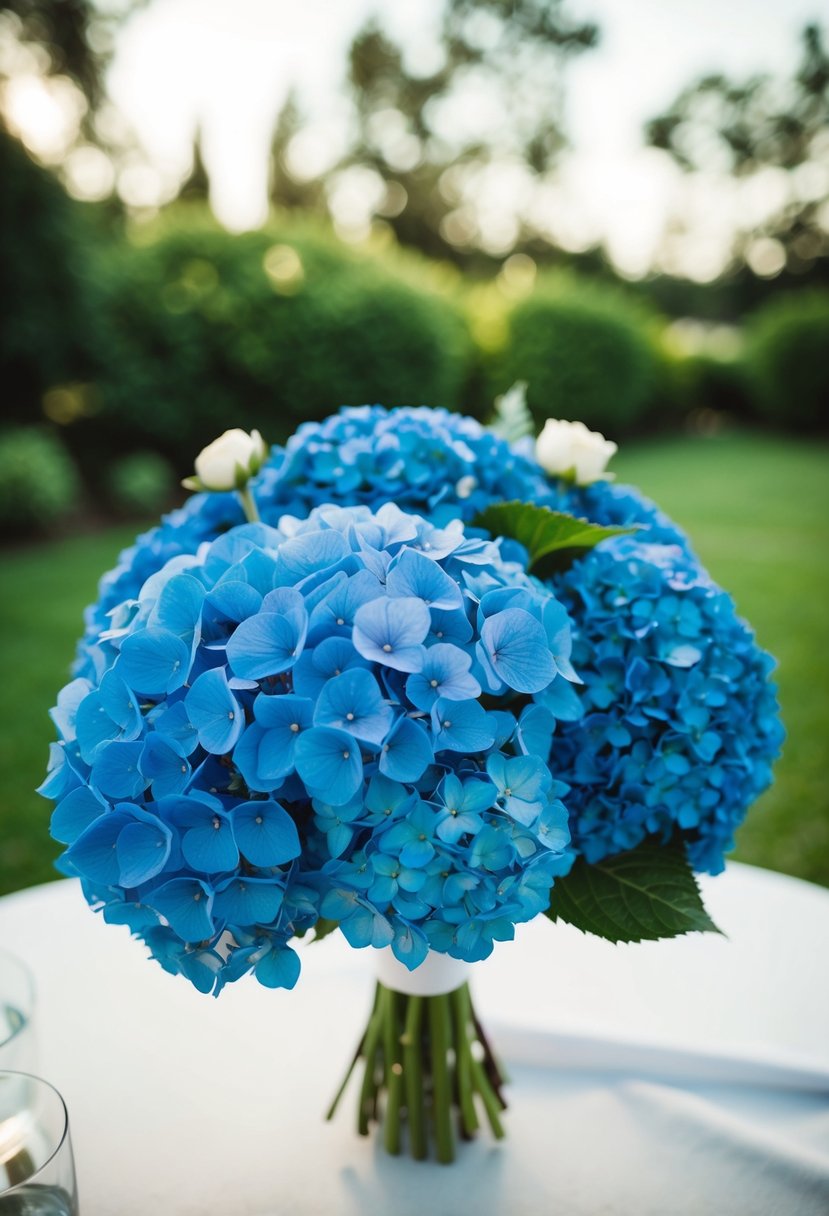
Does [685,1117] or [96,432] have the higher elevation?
[96,432]

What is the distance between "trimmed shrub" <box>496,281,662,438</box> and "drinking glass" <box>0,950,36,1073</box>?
38.5 ft

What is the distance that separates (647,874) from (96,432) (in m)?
9.45

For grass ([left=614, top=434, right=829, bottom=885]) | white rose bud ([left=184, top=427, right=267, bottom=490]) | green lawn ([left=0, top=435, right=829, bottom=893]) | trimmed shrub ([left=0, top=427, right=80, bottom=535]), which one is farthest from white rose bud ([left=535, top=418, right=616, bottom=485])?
trimmed shrub ([left=0, top=427, right=80, bottom=535])

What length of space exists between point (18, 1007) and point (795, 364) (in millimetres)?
17294

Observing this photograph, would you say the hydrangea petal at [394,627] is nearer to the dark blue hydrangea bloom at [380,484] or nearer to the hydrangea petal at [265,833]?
the hydrangea petal at [265,833]

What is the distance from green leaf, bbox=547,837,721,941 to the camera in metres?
0.80

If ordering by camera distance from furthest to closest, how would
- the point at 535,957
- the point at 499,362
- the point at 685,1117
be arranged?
1. the point at 499,362
2. the point at 535,957
3. the point at 685,1117

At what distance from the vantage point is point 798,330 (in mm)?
15617

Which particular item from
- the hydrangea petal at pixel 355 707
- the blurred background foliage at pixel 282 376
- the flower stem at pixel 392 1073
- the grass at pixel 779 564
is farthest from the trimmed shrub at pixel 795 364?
the hydrangea petal at pixel 355 707

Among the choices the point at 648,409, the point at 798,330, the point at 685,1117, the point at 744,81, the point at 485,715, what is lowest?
the point at 685,1117

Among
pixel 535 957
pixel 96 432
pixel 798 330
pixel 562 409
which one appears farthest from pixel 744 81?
pixel 535 957

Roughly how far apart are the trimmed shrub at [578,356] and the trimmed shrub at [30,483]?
6.46 metres

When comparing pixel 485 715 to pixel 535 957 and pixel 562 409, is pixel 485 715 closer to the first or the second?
pixel 535 957

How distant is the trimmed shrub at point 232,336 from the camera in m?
9.12
